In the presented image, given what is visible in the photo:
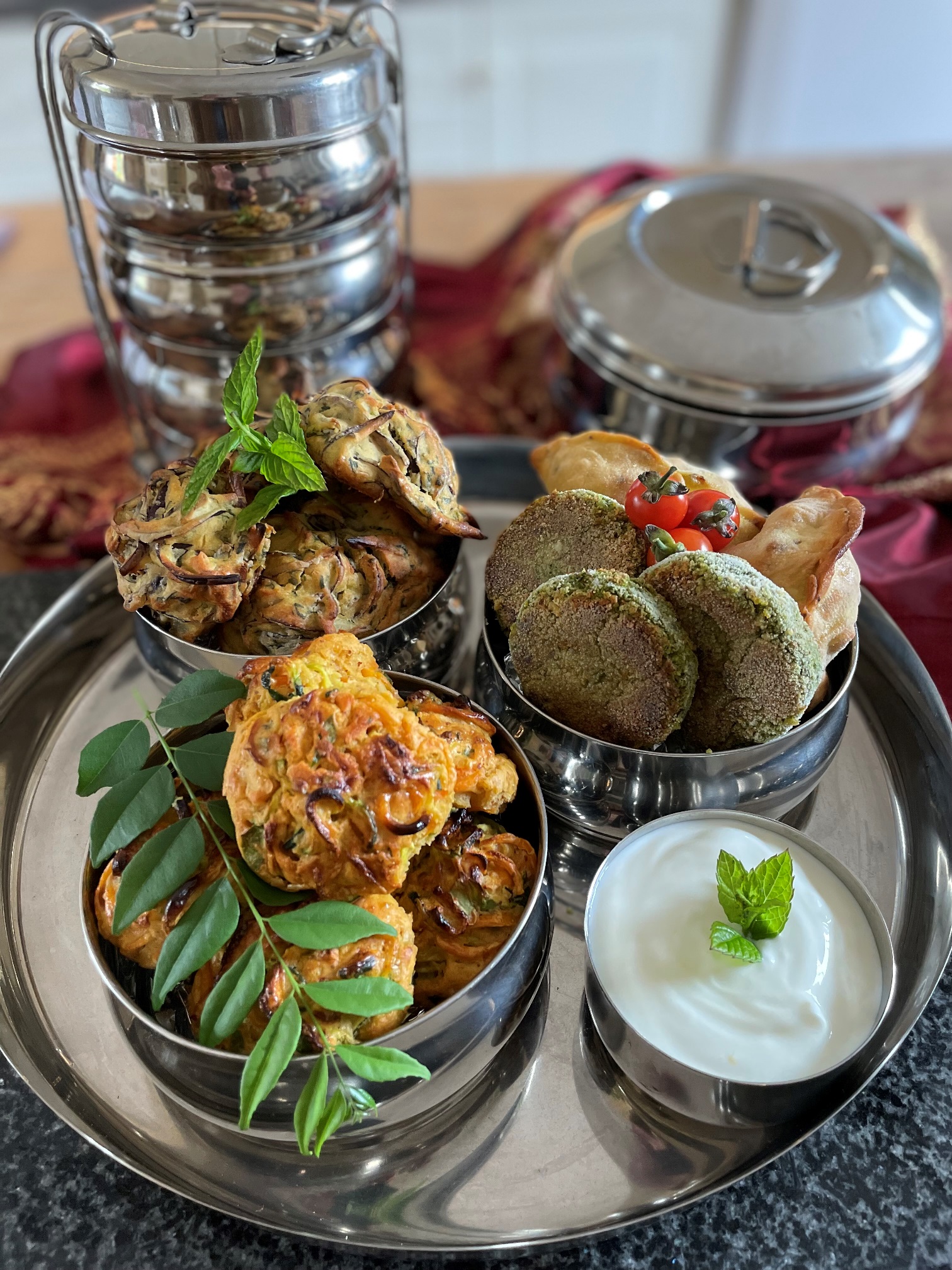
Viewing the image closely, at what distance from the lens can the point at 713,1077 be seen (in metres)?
0.78

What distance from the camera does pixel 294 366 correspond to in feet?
4.58

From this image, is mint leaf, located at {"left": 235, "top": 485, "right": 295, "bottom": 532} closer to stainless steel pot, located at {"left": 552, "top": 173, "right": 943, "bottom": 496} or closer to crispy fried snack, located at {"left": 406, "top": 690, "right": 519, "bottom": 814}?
crispy fried snack, located at {"left": 406, "top": 690, "right": 519, "bottom": 814}

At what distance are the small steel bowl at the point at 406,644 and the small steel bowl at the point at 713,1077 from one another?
29cm

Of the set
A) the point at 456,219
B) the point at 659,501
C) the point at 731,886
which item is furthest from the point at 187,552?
the point at 456,219

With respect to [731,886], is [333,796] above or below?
above

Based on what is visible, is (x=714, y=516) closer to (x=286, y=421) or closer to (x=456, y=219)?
(x=286, y=421)

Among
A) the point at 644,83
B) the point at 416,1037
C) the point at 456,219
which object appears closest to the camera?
the point at 416,1037

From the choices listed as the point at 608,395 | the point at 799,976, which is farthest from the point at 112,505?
the point at 799,976

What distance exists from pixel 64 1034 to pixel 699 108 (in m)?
3.80

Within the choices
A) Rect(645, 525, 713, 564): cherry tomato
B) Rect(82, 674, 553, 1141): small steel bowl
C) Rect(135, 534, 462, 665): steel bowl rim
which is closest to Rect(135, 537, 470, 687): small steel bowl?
Rect(135, 534, 462, 665): steel bowl rim

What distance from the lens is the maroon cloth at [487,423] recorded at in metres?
1.38

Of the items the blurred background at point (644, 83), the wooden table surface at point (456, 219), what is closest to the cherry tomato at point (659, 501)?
the wooden table surface at point (456, 219)

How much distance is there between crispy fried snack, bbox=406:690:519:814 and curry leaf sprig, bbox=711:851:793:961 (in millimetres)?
193

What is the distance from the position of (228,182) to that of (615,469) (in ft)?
1.83
